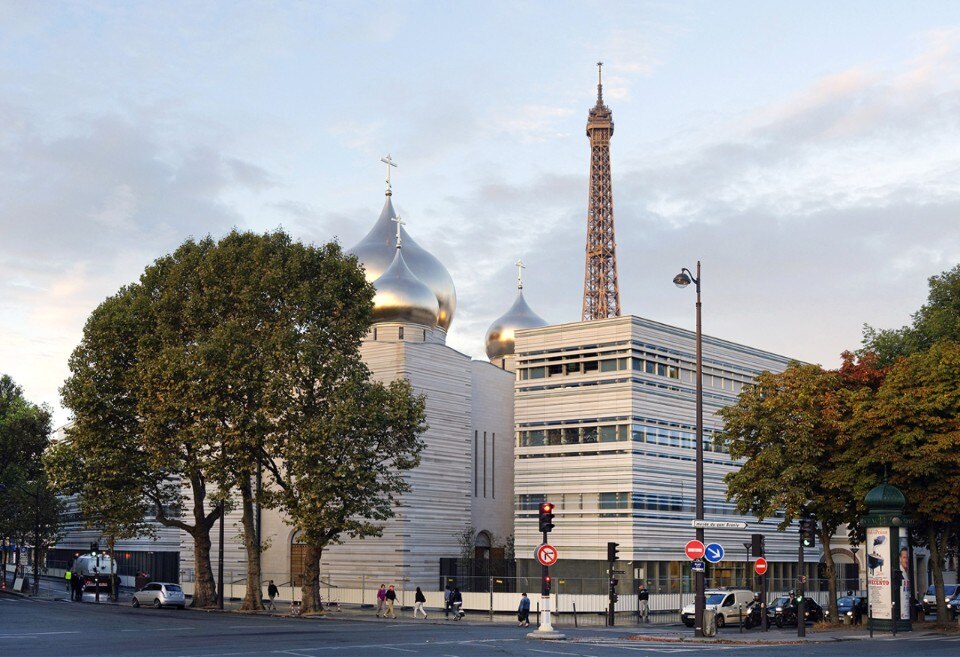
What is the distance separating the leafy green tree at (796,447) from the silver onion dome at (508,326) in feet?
156

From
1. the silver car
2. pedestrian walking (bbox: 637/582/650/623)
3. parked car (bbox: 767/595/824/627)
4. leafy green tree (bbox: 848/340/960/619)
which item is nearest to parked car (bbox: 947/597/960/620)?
parked car (bbox: 767/595/824/627)

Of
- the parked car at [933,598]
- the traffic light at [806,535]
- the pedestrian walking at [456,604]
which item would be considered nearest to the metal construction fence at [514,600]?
the pedestrian walking at [456,604]

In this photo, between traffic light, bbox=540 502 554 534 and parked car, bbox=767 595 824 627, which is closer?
traffic light, bbox=540 502 554 534

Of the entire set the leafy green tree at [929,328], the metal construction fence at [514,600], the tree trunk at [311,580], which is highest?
the leafy green tree at [929,328]

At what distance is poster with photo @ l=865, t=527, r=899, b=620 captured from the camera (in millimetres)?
40469

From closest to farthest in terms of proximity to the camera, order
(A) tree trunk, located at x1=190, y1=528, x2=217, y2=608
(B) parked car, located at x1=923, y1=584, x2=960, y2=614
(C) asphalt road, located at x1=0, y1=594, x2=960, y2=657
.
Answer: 1. (C) asphalt road, located at x1=0, y1=594, x2=960, y2=657
2. (A) tree trunk, located at x1=190, y1=528, x2=217, y2=608
3. (B) parked car, located at x1=923, y1=584, x2=960, y2=614

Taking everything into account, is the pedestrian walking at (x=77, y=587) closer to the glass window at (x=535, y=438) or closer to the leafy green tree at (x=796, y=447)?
the glass window at (x=535, y=438)

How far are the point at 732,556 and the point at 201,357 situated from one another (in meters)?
37.1

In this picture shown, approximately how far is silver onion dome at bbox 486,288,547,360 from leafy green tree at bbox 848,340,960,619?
5107 centimetres

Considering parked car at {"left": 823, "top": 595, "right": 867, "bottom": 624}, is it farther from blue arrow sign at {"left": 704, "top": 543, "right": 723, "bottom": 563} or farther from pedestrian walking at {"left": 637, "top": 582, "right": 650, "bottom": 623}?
blue arrow sign at {"left": 704, "top": 543, "right": 723, "bottom": 563}

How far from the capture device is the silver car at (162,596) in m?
56.9

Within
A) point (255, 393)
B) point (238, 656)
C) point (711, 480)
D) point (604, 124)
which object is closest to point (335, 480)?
point (255, 393)

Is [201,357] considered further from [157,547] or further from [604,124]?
[604,124]

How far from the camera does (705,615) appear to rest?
37.0m
